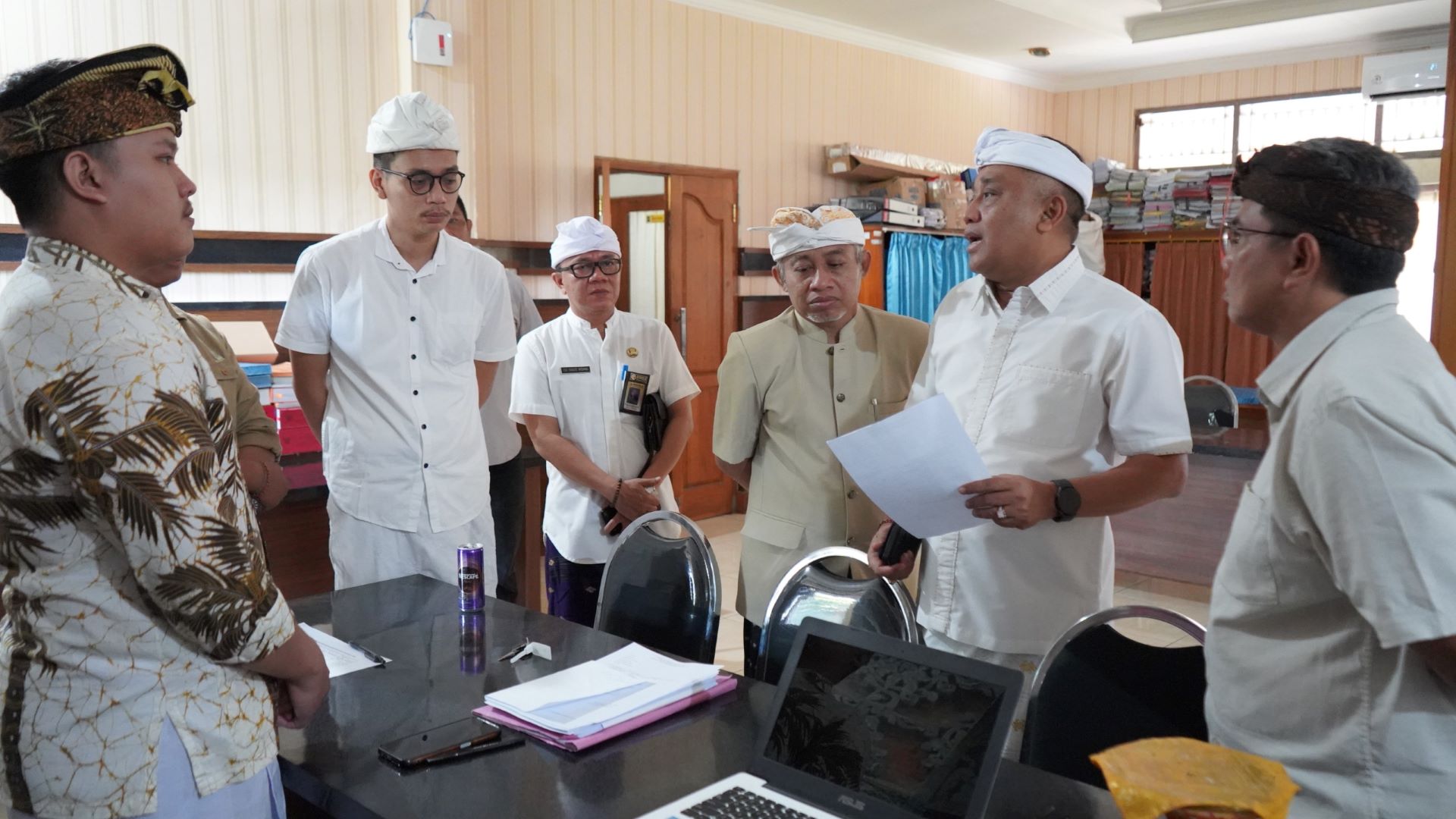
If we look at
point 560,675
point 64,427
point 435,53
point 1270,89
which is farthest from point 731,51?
point 64,427

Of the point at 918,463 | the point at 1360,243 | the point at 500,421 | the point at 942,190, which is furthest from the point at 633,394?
the point at 942,190

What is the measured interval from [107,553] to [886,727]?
93 centimetres

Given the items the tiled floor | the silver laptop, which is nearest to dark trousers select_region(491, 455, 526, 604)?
the tiled floor

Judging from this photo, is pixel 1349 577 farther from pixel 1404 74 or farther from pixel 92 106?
pixel 1404 74

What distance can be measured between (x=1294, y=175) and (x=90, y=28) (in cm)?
454

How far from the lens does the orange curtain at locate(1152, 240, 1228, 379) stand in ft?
27.9

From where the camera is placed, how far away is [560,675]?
1745 millimetres

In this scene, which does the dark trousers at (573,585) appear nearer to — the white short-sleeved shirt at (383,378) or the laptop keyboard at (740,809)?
the white short-sleeved shirt at (383,378)

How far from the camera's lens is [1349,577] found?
1.11 m

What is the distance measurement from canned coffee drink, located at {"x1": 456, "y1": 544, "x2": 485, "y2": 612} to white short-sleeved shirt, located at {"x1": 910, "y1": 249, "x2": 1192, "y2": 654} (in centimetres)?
92

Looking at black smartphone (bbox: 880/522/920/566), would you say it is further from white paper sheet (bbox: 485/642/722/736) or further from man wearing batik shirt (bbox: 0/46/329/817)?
man wearing batik shirt (bbox: 0/46/329/817)

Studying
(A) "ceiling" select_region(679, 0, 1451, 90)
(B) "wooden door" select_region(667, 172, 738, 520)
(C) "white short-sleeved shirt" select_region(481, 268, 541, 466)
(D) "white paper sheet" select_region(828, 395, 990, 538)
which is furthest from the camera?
(A) "ceiling" select_region(679, 0, 1451, 90)

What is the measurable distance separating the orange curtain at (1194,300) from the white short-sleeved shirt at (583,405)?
21.7 feet

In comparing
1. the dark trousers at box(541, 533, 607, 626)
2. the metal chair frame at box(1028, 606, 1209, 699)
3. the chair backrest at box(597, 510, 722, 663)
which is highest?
the metal chair frame at box(1028, 606, 1209, 699)
